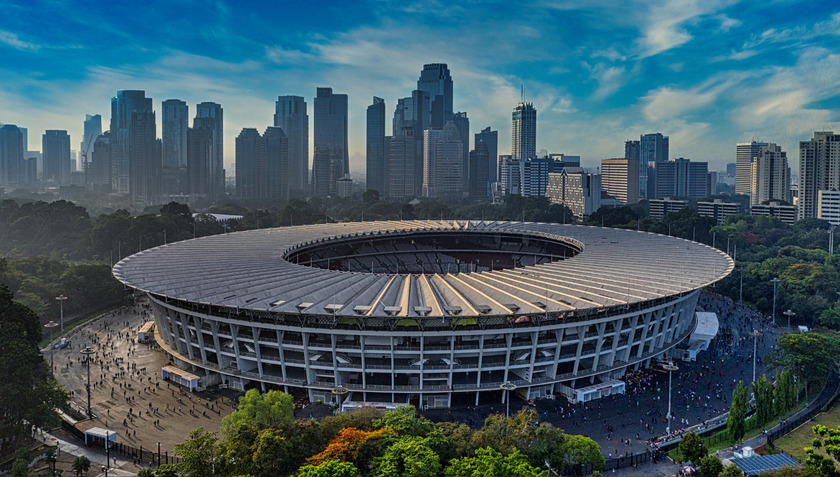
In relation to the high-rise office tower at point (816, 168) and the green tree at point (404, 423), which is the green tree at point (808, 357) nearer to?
the green tree at point (404, 423)

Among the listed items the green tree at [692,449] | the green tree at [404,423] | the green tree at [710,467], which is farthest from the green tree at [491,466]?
the green tree at [692,449]

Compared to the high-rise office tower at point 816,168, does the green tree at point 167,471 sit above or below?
below

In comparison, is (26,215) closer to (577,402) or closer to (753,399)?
(577,402)

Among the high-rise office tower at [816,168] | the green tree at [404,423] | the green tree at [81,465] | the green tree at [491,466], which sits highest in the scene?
the high-rise office tower at [816,168]

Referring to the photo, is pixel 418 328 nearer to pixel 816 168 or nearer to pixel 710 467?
pixel 710 467

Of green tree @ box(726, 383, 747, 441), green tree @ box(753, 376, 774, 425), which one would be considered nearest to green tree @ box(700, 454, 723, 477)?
green tree @ box(726, 383, 747, 441)

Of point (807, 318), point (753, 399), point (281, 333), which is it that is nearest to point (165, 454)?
point (281, 333)
